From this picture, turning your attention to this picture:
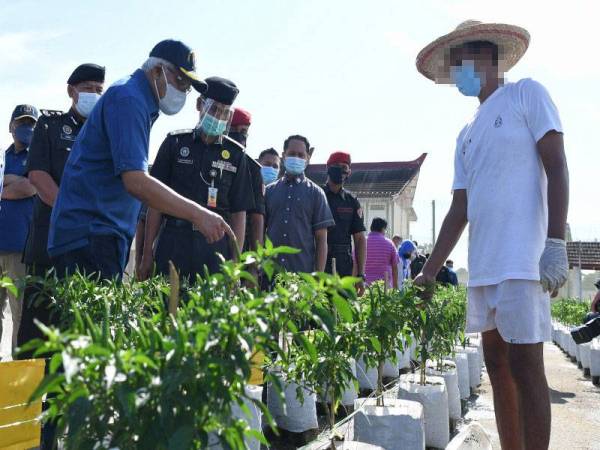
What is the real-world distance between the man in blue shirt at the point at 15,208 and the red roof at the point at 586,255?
26317 mm

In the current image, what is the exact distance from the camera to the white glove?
2.41 metres

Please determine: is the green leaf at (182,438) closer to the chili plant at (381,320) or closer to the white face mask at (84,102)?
the chili plant at (381,320)

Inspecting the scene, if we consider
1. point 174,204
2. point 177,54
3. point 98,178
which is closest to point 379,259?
point 177,54

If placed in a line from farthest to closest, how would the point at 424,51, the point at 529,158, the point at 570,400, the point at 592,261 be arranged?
the point at 592,261
the point at 570,400
the point at 424,51
the point at 529,158

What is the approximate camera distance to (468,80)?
9.94 feet

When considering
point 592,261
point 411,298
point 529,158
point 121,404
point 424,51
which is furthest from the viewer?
point 592,261

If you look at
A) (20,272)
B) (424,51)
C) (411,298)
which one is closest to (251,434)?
(411,298)

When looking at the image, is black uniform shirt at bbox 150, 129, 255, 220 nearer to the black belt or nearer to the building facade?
the black belt

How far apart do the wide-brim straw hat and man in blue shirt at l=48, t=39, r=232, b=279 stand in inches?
48.9

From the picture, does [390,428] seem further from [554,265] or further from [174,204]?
[174,204]

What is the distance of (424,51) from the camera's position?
3.31 metres

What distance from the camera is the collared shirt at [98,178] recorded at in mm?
2664

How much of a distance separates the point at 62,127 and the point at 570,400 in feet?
19.2

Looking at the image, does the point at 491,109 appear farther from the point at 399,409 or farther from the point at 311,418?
the point at 311,418
